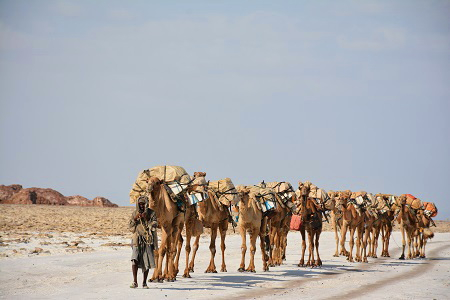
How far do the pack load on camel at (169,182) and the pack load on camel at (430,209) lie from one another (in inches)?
852

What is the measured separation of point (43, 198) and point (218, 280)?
108 m

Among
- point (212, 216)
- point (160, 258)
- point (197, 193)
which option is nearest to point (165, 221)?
point (160, 258)

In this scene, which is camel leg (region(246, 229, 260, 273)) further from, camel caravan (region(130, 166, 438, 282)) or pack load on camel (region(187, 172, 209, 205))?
pack load on camel (region(187, 172, 209, 205))

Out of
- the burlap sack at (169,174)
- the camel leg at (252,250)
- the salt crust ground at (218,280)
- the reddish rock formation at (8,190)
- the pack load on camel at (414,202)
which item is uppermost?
the reddish rock formation at (8,190)

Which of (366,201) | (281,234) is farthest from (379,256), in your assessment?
(281,234)

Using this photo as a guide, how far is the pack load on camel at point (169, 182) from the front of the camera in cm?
2062

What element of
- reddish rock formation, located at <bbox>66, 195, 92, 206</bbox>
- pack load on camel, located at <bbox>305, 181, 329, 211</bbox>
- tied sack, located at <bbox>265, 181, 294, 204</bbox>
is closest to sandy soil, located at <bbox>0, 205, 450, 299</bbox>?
pack load on camel, located at <bbox>305, 181, 329, 211</bbox>

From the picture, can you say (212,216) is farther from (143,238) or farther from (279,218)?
(143,238)

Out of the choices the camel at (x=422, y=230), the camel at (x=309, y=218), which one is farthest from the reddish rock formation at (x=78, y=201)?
the camel at (x=309, y=218)

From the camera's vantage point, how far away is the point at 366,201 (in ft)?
115

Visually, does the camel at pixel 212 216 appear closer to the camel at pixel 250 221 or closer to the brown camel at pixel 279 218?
the camel at pixel 250 221

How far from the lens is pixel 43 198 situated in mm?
124625

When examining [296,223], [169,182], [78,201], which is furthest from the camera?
[78,201]

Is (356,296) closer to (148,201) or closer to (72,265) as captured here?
(148,201)
